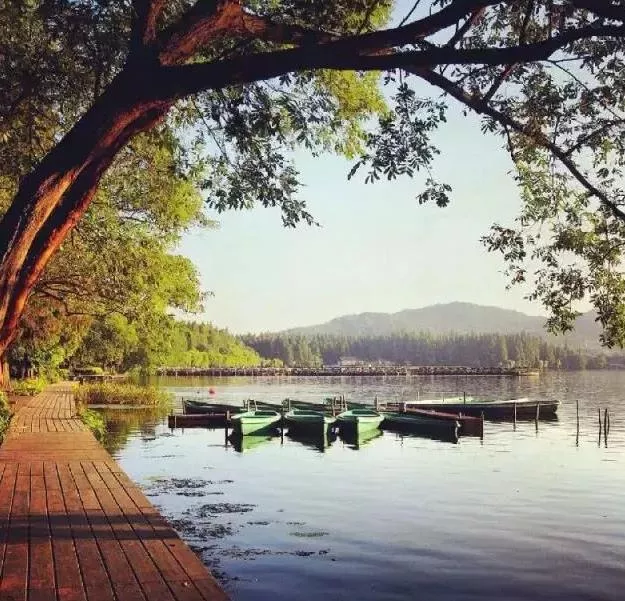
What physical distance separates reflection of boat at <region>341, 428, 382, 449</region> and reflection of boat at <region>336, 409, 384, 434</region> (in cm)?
15

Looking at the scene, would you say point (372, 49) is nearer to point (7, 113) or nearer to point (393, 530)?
point (7, 113)

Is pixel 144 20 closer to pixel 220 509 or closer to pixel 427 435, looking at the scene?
pixel 220 509

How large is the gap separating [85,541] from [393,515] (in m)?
12.3

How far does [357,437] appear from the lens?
130ft

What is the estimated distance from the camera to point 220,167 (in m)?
10.6

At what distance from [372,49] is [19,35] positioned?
245 inches

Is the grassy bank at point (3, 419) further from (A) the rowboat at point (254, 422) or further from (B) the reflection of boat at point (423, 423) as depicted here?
(B) the reflection of boat at point (423, 423)

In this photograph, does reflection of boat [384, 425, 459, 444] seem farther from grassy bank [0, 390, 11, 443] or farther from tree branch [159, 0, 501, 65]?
tree branch [159, 0, 501, 65]

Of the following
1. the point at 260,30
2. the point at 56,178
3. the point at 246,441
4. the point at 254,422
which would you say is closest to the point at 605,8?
the point at 260,30

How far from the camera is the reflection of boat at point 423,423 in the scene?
41.1 metres

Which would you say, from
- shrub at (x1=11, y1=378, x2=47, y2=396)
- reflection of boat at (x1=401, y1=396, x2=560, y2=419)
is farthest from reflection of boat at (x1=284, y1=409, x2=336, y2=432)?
shrub at (x1=11, y1=378, x2=47, y2=396)

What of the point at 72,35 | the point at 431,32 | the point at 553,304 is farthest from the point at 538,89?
the point at 72,35

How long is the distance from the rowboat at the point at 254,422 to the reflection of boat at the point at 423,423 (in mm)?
7475

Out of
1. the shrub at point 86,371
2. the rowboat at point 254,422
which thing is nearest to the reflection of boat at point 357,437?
the rowboat at point 254,422
